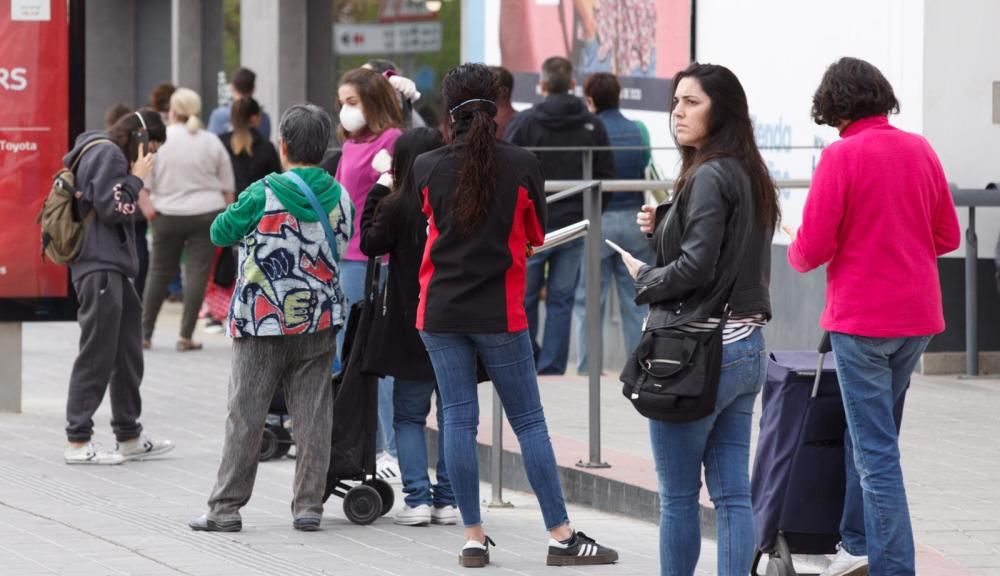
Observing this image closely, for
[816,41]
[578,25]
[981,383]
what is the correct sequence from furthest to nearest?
1. [578,25]
2. [816,41]
3. [981,383]

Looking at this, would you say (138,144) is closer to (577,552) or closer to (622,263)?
(577,552)

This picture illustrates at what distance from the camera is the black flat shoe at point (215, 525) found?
7488mm

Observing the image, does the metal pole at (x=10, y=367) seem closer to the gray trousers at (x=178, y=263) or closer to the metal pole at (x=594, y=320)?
the gray trousers at (x=178, y=263)

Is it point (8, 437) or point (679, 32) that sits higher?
point (679, 32)

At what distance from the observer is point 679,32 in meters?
13.3

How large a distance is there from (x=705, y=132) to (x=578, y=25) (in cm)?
927

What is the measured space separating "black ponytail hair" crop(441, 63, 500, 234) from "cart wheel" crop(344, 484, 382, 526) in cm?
161

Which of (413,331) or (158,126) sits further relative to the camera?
(158,126)

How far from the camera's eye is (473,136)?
6.52m

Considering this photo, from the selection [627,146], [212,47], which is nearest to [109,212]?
[627,146]

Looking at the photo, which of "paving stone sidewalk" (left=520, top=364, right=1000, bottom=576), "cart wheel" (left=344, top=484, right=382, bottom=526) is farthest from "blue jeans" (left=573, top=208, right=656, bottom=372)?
"cart wheel" (left=344, top=484, right=382, bottom=526)

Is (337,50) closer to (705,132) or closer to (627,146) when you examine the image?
(627,146)

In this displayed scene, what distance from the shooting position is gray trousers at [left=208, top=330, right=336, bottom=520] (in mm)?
7461

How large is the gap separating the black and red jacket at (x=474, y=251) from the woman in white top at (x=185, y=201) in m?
Result: 7.97
